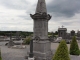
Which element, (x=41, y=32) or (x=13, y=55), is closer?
(x=41, y=32)

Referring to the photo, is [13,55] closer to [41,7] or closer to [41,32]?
[41,32]

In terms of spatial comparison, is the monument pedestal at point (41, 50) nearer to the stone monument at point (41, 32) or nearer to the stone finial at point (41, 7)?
the stone monument at point (41, 32)

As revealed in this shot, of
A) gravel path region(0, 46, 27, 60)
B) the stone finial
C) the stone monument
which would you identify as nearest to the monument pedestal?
the stone monument

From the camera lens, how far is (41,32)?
36.8ft

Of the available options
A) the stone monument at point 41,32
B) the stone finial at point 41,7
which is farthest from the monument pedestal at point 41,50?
the stone finial at point 41,7

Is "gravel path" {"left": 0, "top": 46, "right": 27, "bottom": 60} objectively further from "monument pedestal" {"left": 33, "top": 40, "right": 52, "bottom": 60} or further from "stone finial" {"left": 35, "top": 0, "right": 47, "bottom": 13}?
"stone finial" {"left": 35, "top": 0, "right": 47, "bottom": 13}

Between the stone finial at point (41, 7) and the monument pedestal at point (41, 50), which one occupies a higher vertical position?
the stone finial at point (41, 7)

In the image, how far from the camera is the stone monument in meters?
11.0

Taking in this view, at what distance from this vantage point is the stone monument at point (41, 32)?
36.1 ft

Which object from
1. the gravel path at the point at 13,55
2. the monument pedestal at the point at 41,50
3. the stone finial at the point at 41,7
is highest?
the stone finial at the point at 41,7

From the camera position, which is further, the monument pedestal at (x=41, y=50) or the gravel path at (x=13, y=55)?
the gravel path at (x=13, y=55)

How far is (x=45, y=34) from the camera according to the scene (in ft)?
37.3

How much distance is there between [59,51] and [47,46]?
12.8 feet

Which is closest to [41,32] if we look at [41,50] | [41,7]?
[41,50]
